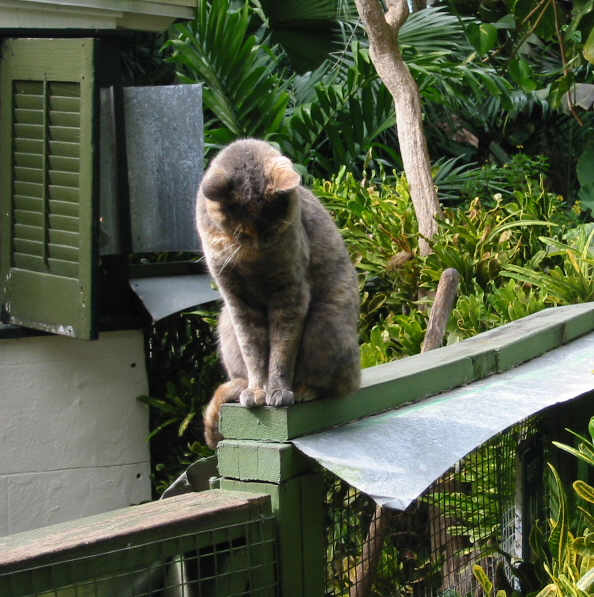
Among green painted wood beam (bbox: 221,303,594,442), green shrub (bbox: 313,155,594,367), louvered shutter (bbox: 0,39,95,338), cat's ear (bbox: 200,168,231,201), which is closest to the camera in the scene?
green painted wood beam (bbox: 221,303,594,442)

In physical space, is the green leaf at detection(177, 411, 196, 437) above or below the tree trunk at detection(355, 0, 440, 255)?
below

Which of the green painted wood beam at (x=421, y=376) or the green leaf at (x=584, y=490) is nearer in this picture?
the green painted wood beam at (x=421, y=376)

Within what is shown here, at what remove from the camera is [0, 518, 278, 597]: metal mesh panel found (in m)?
1.72

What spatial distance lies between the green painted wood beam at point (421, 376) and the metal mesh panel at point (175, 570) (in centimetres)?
29

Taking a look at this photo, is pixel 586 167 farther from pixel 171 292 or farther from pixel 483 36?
pixel 171 292

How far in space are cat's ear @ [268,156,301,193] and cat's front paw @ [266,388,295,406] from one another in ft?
1.95

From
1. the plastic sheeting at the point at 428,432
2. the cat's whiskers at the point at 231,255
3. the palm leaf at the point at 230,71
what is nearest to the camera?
the plastic sheeting at the point at 428,432

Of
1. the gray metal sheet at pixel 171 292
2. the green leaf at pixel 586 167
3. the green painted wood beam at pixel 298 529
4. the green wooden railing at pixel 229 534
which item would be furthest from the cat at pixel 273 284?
the green leaf at pixel 586 167

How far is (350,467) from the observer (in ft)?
7.03

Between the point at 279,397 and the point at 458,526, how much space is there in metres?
1.19

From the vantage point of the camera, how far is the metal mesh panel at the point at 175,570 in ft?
5.63

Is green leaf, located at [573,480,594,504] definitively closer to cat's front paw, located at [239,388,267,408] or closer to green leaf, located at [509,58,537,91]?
cat's front paw, located at [239,388,267,408]

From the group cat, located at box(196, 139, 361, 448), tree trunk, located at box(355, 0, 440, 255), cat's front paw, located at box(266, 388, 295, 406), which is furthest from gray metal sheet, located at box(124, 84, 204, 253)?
cat's front paw, located at box(266, 388, 295, 406)

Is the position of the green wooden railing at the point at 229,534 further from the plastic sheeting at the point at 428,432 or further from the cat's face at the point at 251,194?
the cat's face at the point at 251,194
